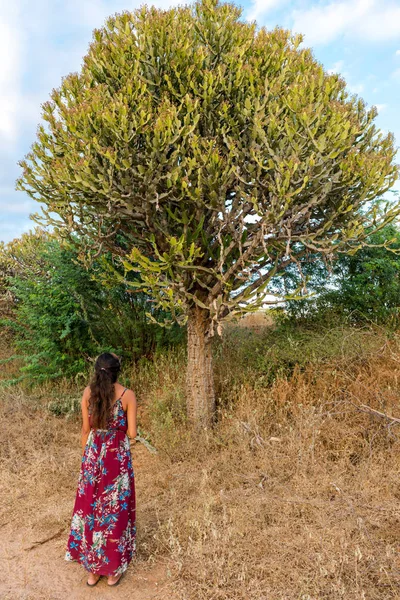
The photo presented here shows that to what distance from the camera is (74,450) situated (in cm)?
697

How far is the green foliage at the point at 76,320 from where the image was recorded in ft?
31.4

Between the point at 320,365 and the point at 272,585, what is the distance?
433 cm

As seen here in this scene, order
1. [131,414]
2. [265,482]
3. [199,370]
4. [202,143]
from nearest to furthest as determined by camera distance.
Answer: [131,414]
[265,482]
[202,143]
[199,370]

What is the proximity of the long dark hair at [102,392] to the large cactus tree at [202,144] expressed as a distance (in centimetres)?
190

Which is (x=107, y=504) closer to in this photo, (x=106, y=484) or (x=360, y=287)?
(x=106, y=484)

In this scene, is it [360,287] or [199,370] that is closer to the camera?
[199,370]

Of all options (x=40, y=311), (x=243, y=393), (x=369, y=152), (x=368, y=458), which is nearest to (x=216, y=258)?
(x=243, y=393)

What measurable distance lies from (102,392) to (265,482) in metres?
2.38

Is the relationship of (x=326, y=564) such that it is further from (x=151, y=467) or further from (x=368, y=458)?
(x=151, y=467)

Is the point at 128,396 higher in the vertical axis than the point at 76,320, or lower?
lower

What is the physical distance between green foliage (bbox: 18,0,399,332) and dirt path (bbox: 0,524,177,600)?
3.10 meters

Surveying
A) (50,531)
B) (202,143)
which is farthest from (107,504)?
(202,143)

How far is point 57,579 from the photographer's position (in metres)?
4.10

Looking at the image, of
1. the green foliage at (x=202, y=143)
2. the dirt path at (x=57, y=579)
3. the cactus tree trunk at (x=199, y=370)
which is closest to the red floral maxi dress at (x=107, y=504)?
the dirt path at (x=57, y=579)
